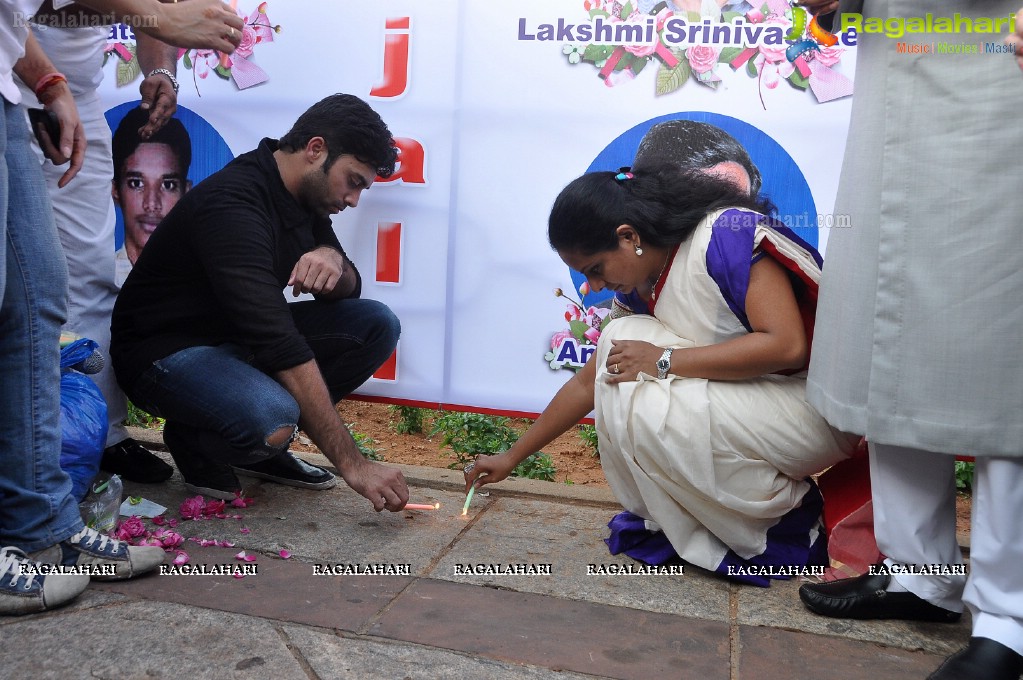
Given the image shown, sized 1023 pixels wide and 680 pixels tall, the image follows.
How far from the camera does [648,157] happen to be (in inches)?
102

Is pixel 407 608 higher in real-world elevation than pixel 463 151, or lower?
lower

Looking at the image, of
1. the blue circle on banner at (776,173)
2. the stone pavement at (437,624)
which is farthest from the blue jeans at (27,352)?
the blue circle on banner at (776,173)

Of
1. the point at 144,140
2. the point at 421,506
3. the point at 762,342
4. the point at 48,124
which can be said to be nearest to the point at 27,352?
the point at 48,124

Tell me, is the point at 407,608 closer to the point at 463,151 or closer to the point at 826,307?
the point at 826,307

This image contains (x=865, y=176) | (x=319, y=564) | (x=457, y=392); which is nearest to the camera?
(x=865, y=176)

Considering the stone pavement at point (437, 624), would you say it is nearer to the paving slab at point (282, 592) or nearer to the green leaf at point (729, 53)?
the paving slab at point (282, 592)

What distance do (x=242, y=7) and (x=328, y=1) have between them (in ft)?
0.95

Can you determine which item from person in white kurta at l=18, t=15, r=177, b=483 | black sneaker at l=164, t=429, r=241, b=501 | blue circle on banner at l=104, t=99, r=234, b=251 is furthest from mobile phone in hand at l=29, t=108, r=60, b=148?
black sneaker at l=164, t=429, r=241, b=501

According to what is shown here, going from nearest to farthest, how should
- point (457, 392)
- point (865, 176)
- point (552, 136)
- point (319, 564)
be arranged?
point (865, 176) < point (319, 564) < point (552, 136) < point (457, 392)

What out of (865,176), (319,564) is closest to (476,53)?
(865,176)

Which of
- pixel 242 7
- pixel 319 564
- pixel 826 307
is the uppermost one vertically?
pixel 242 7

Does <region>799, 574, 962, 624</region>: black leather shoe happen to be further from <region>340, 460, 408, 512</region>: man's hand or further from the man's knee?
the man's knee

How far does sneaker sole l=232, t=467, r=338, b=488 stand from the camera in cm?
272

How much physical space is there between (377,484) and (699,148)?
1274 mm
